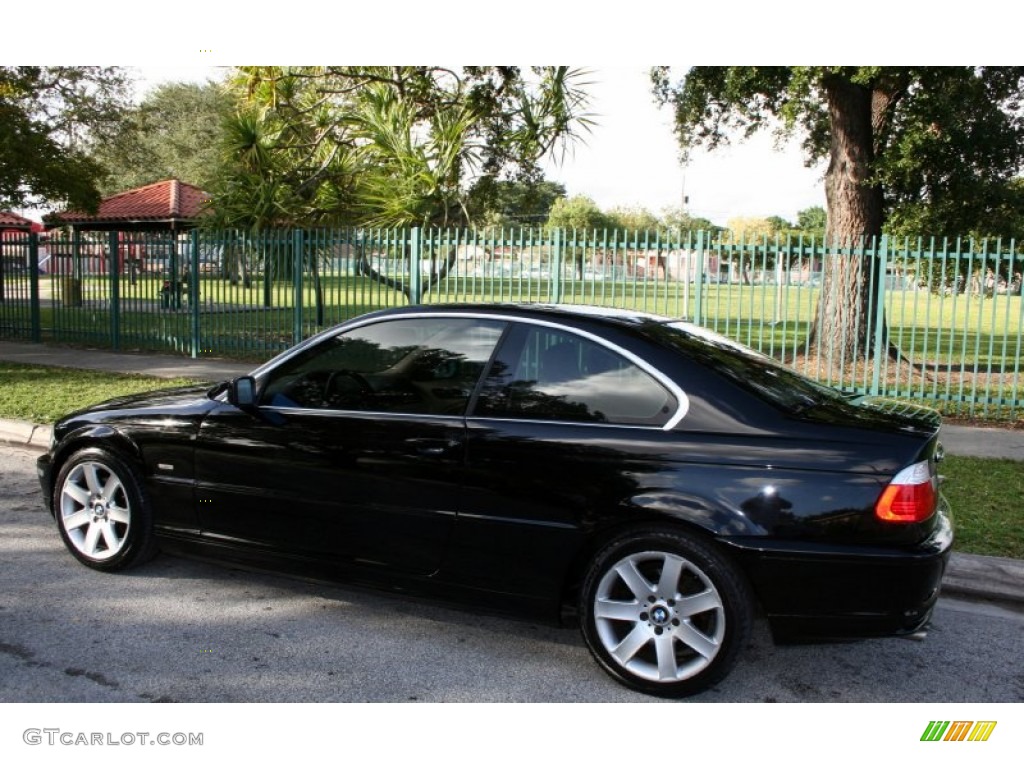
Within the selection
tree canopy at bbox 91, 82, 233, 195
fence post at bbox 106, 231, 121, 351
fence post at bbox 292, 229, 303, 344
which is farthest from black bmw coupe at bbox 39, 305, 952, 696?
tree canopy at bbox 91, 82, 233, 195

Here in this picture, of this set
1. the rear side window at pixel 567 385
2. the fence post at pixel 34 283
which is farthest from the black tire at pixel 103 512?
the fence post at pixel 34 283

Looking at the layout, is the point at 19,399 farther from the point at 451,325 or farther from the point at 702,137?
the point at 702,137

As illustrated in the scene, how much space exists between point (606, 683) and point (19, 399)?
887 cm

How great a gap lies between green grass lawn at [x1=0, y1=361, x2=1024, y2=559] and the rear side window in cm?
284

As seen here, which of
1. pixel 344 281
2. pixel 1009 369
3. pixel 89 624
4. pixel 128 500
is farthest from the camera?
pixel 1009 369

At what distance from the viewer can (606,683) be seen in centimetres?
383

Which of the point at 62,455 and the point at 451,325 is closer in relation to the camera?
the point at 451,325

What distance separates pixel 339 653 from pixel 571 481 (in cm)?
132

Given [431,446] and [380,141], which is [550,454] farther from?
[380,141]

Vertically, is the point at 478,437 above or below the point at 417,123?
below

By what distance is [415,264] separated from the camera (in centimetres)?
1341

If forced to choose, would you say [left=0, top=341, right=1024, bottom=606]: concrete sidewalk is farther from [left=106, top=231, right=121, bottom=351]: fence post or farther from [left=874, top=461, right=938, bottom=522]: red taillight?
[left=874, top=461, right=938, bottom=522]: red taillight

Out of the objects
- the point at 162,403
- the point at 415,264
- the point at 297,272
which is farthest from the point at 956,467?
the point at 297,272
